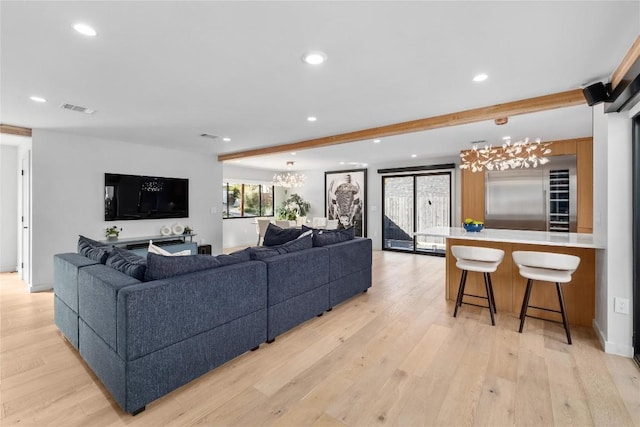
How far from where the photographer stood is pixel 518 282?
3.52 m

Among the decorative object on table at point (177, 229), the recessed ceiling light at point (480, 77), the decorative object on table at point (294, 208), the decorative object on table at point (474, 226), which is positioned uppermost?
the recessed ceiling light at point (480, 77)

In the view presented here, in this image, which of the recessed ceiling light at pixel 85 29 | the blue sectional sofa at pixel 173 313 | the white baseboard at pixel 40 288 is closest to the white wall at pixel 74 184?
the white baseboard at pixel 40 288

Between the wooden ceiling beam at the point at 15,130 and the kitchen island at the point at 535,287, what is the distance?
5947mm

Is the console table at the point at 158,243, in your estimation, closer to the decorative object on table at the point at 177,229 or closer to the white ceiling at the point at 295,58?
the decorative object on table at the point at 177,229

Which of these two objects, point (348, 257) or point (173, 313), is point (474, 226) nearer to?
point (348, 257)

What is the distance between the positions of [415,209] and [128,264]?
6638mm

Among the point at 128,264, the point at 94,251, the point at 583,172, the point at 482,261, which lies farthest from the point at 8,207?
the point at 583,172

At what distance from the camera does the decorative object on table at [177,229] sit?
5859mm

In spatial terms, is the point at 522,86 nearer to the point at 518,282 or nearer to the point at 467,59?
the point at 467,59

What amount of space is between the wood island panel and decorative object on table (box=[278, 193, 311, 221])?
230 inches

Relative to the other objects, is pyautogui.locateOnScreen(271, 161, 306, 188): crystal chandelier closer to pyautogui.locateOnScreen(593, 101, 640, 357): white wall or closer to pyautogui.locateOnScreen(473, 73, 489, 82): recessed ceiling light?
pyautogui.locateOnScreen(473, 73, 489, 82): recessed ceiling light

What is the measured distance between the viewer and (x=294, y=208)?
9.44 m

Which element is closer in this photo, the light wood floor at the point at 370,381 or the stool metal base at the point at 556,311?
the light wood floor at the point at 370,381

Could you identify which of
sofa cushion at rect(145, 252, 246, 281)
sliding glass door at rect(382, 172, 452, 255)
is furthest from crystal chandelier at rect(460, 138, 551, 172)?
sofa cushion at rect(145, 252, 246, 281)
